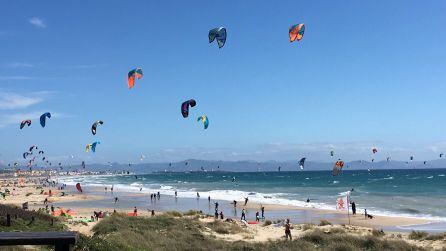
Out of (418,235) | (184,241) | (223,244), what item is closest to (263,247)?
(223,244)

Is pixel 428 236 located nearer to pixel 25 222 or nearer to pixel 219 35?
pixel 219 35

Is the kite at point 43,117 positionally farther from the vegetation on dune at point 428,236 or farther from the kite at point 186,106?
the vegetation on dune at point 428,236

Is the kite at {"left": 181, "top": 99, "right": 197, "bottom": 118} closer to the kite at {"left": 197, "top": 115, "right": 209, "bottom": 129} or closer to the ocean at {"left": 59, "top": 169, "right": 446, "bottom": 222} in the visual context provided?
the kite at {"left": 197, "top": 115, "right": 209, "bottom": 129}

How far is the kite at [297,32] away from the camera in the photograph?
2308cm

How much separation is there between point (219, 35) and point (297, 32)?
4.32 meters

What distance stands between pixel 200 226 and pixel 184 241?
5706 mm

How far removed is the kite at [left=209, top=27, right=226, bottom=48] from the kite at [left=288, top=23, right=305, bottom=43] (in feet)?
11.7

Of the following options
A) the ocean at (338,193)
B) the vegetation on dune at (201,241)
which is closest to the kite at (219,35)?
the vegetation on dune at (201,241)

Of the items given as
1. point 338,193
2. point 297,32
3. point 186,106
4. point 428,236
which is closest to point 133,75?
point 186,106

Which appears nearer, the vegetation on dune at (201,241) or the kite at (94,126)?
the vegetation on dune at (201,241)

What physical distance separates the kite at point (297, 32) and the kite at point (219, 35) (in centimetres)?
355

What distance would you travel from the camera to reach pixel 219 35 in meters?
21.7

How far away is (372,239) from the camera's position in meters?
17.5

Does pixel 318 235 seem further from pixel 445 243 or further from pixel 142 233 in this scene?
pixel 142 233
